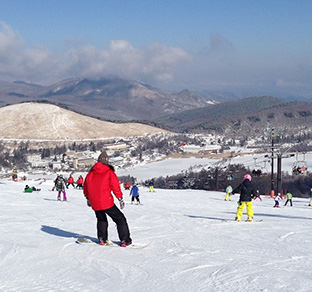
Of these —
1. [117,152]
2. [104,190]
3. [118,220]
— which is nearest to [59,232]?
[118,220]

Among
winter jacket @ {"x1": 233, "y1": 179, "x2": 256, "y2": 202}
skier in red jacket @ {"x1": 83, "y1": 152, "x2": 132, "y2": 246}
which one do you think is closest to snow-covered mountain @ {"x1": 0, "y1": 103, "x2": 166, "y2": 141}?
winter jacket @ {"x1": 233, "y1": 179, "x2": 256, "y2": 202}

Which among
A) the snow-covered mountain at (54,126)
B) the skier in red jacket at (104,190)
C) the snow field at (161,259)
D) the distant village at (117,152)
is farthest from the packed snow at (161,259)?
the snow-covered mountain at (54,126)

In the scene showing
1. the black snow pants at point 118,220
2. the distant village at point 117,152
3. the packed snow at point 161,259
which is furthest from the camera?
the distant village at point 117,152

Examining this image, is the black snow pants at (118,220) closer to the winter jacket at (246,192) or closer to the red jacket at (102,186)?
the red jacket at (102,186)

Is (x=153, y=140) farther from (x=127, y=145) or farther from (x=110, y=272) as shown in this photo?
(x=110, y=272)

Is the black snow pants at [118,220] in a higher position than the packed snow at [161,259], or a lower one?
higher

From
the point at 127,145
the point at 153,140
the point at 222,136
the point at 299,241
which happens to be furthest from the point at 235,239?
the point at 222,136

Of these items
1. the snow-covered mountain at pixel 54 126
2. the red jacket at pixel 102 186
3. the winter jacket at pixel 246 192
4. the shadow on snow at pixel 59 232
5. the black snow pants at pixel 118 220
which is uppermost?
the snow-covered mountain at pixel 54 126

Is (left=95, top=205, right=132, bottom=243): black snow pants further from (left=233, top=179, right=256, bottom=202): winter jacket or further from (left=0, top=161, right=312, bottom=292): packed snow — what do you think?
(left=233, top=179, right=256, bottom=202): winter jacket

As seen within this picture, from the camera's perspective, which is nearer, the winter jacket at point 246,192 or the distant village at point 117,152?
the winter jacket at point 246,192

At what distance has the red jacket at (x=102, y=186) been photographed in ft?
24.7

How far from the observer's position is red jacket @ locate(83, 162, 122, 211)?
7.53 meters

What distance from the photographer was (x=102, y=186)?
24.7ft

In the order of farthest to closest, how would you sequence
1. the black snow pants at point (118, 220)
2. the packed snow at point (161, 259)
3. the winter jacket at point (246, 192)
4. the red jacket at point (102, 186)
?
1. the winter jacket at point (246, 192)
2. the black snow pants at point (118, 220)
3. the red jacket at point (102, 186)
4. the packed snow at point (161, 259)
